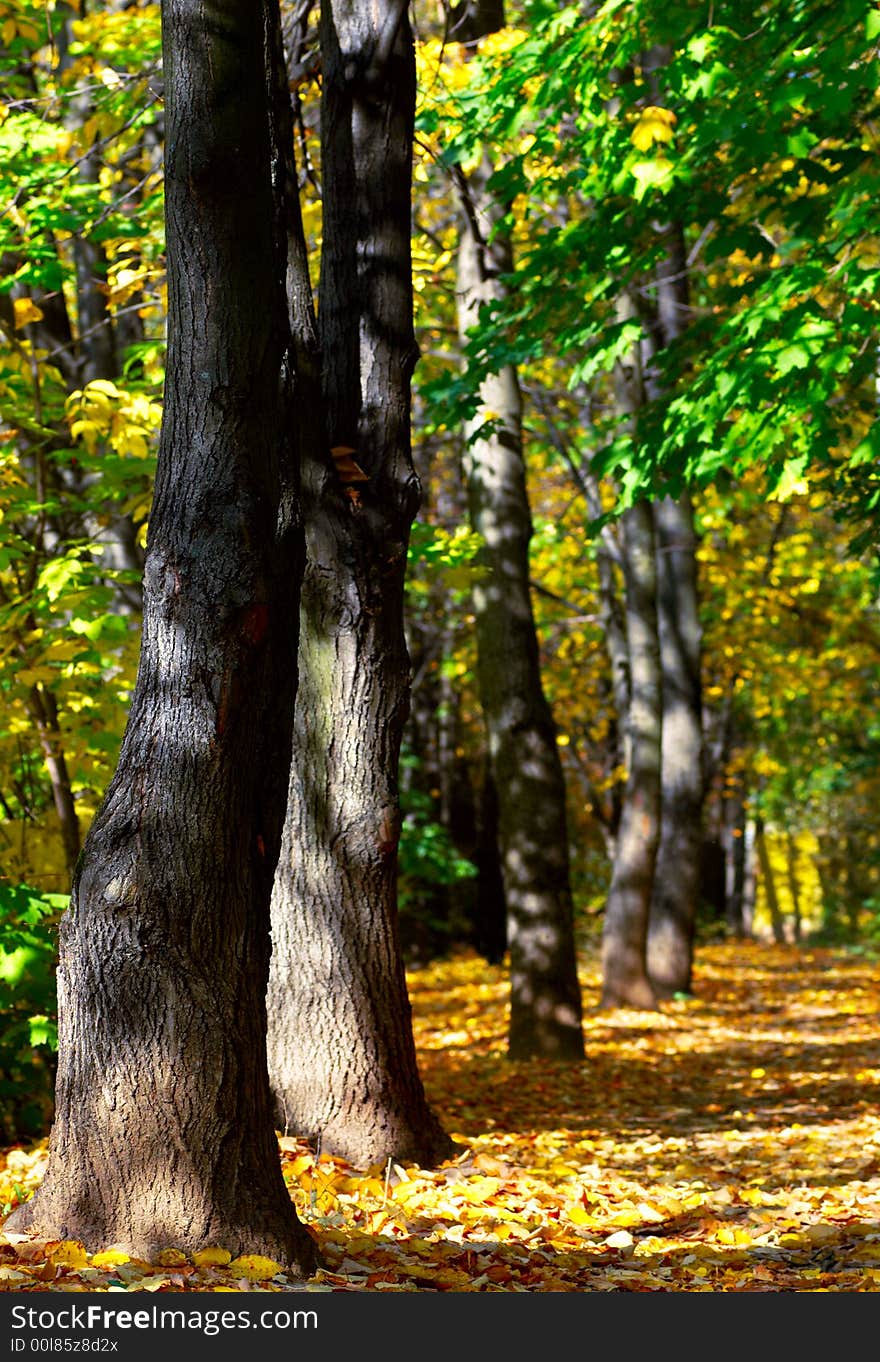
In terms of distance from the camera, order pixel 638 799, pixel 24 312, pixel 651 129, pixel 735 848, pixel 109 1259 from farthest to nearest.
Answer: pixel 735 848
pixel 638 799
pixel 24 312
pixel 651 129
pixel 109 1259

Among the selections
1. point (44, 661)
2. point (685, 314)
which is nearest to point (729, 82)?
point (44, 661)

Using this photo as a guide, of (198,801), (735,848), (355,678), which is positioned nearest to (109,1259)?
(198,801)

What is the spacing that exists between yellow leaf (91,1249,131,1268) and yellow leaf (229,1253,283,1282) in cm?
30

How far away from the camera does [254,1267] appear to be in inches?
150

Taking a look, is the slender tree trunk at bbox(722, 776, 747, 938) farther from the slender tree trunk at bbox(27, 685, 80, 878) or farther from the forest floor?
the slender tree trunk at bbox(27, 685, 80, 878)

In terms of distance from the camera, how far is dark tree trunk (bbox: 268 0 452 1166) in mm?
5613

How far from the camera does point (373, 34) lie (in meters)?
5.83

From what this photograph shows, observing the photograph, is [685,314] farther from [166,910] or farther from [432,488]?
[166,910]

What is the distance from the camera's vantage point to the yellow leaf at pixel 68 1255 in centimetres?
371

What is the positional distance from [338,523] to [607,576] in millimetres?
10486

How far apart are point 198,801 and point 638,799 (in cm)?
976

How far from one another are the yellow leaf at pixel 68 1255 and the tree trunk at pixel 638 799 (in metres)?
9.89

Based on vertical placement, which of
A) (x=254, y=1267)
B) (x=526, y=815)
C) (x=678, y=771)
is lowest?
(x=254, y=1267)

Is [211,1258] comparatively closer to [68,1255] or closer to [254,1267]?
[254,1267]
